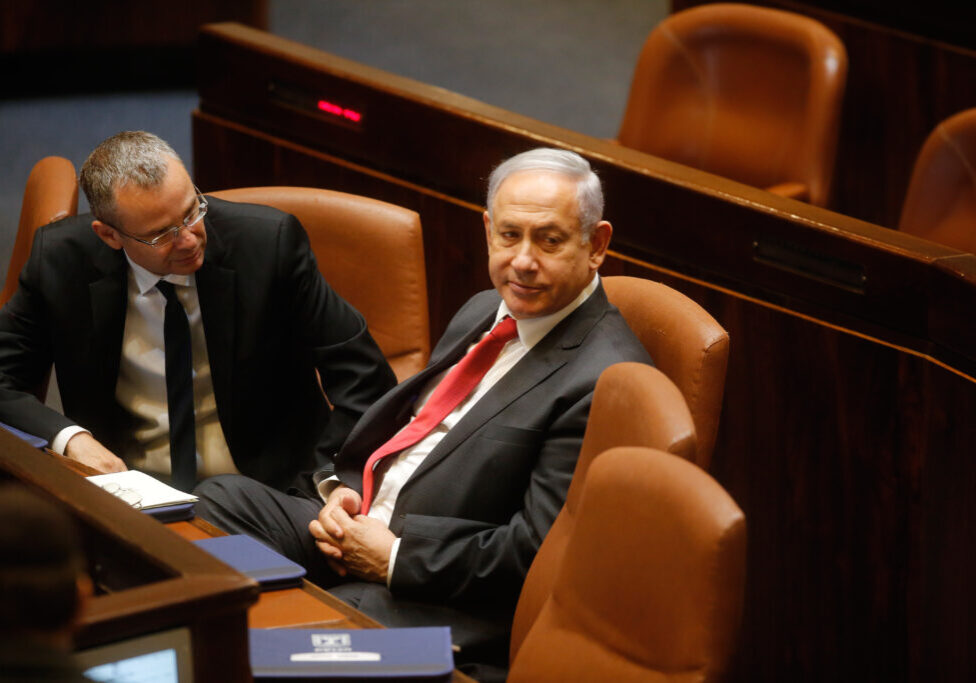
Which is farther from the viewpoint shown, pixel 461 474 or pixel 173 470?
pixel 173 470

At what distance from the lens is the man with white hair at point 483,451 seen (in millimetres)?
1992

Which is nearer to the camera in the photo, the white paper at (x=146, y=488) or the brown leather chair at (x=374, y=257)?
the white paper at (x=146, y=488)

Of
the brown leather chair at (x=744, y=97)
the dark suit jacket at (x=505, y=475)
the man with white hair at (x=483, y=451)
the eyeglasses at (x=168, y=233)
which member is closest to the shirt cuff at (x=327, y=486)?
the man with white hair at (x=483, y=451)

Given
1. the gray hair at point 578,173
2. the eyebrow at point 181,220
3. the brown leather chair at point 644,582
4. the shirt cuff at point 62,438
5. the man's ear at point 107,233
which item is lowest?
the shirt cuff at point 62,438

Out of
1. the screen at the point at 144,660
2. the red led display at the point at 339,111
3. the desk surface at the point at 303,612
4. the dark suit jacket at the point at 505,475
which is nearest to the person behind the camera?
the screen at the point at 144,660

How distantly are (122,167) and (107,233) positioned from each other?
13 cm

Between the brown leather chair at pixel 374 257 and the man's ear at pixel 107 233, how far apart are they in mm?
381

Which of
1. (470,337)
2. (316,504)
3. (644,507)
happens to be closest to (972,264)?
(470,337)

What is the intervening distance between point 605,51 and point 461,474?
448 cm

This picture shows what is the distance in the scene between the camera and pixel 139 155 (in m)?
2.21

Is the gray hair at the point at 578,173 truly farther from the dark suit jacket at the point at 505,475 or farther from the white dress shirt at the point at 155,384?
the white dress shirt at the point at 155,384

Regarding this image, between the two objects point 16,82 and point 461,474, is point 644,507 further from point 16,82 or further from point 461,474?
point 16,82

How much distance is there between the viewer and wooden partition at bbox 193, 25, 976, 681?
2.28 m

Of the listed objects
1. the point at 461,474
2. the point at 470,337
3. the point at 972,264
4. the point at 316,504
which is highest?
the point at 972,264
